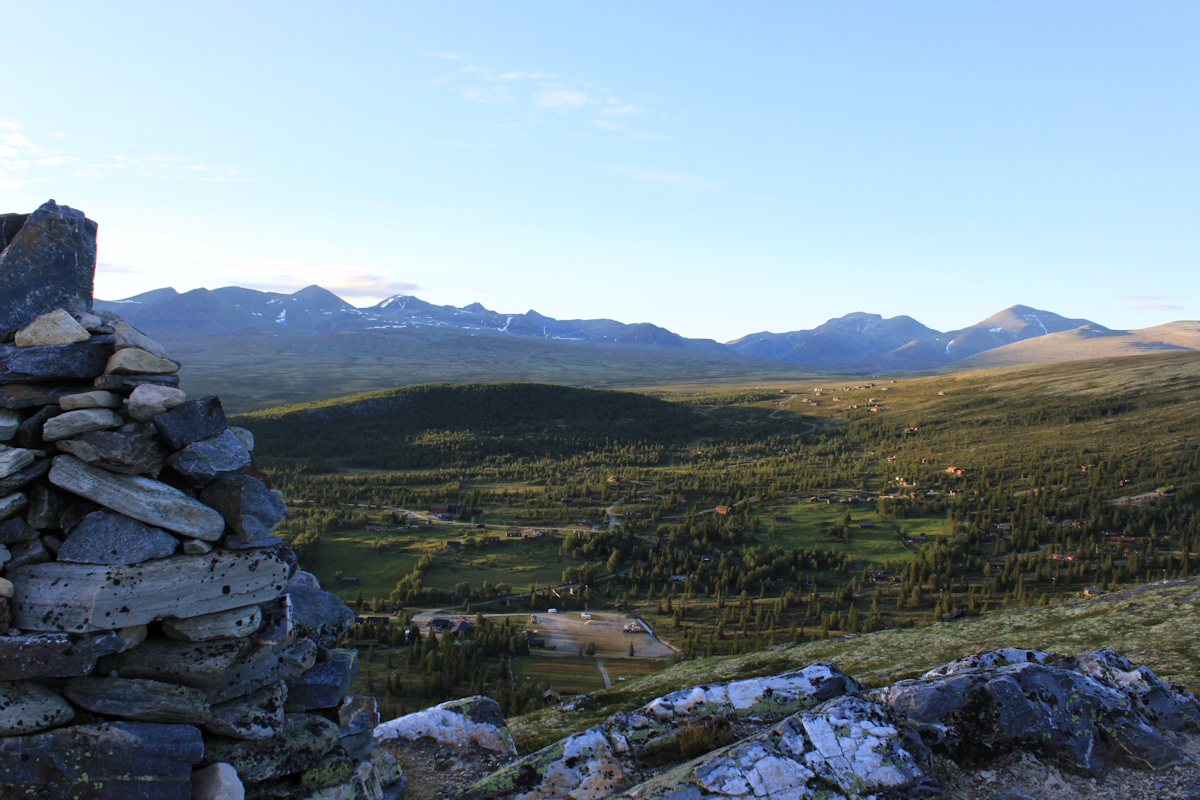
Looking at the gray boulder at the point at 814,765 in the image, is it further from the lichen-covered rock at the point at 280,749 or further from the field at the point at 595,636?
the field at the point at 595,636

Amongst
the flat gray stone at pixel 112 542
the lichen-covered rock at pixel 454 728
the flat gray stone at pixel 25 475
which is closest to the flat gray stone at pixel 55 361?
the flat gray stone at pixel 25 475

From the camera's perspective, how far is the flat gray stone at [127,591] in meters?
9.64

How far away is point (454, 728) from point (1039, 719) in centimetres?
1305

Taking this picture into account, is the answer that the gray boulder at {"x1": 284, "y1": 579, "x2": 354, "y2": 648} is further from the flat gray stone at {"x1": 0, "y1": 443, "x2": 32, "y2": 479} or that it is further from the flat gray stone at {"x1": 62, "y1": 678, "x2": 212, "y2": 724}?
the flat gray stone at {"x1": 0, "y1": 443, "x2": 32, "y2": 479}

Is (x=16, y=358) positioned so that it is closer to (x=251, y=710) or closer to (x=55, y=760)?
(x=55, y=760)

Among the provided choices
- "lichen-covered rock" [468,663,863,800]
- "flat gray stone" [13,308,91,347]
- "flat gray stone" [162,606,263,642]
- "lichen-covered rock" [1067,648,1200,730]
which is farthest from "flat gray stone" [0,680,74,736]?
"lichen-covered rock" [1067,648,1200,730]

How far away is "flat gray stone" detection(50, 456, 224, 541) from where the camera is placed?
9.94 metres

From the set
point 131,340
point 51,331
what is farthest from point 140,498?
point 51,331

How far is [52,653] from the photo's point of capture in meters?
9.51

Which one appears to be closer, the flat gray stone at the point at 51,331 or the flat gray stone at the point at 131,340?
the flat gray stone at the point at 51,331

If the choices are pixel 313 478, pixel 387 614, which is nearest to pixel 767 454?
pixel 313 478

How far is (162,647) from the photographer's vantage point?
34.3 ft

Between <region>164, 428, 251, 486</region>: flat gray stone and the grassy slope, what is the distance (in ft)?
40.7

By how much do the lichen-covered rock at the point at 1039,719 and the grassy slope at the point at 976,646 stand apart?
7.02m
